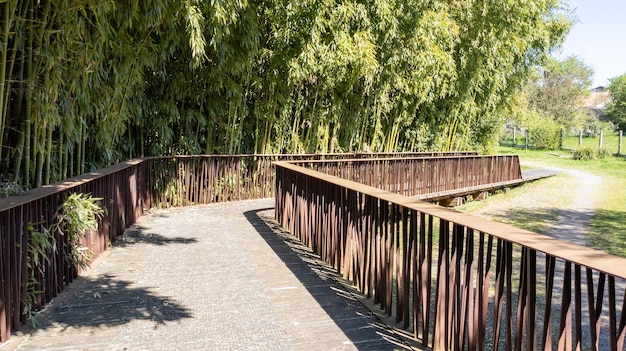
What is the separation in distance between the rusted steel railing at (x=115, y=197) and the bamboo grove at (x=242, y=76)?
24 cm

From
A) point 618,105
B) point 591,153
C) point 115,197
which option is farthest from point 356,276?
point 618,105

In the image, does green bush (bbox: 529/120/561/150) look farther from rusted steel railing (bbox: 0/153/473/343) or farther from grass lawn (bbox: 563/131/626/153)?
rusted steel railing (bbox: 0/153/473/343)

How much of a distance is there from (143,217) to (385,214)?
4.33 meters

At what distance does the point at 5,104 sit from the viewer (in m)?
2.88

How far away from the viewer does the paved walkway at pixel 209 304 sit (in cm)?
273

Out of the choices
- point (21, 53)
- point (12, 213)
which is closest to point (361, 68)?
point (21, 53)

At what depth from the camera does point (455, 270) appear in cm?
248

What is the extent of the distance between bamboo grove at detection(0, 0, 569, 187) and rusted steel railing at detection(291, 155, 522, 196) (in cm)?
151

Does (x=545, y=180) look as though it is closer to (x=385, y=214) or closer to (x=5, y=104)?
(x=385, y=214)

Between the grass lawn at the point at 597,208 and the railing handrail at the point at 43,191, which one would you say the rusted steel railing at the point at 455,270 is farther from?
the grass lawn at the point at 597,208

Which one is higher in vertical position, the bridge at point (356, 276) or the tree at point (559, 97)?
the tree at point (559, 97)

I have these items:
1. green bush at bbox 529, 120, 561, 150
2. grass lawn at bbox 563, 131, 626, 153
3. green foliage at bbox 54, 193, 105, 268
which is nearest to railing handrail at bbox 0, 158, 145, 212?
green foliage at bbox 54, 193, 105, 268

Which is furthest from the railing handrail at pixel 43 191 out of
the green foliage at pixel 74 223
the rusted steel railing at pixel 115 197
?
the green foliage at pixel 74 223

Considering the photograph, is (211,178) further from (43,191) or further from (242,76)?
(43,191)
